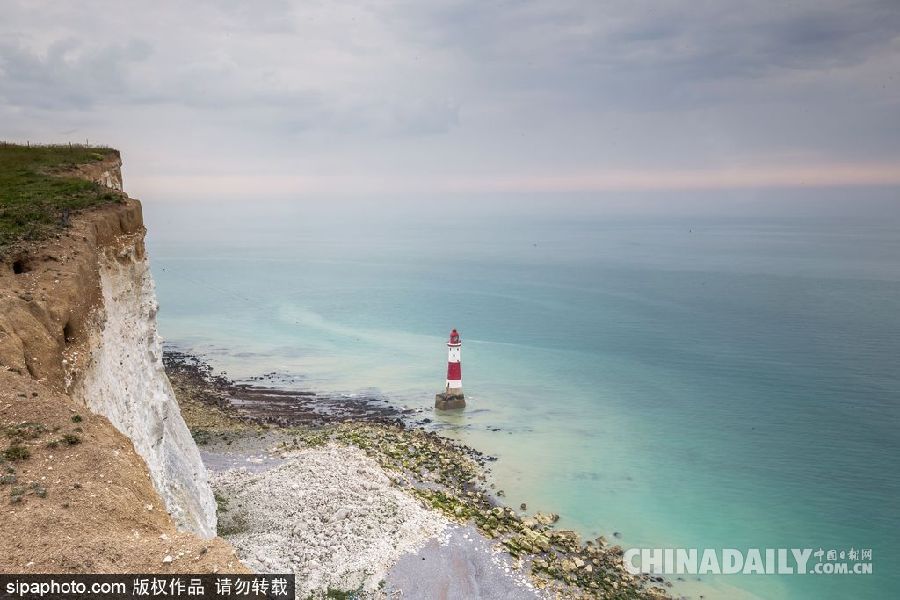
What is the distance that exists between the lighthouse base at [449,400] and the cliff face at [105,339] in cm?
2133

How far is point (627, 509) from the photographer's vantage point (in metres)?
27.4

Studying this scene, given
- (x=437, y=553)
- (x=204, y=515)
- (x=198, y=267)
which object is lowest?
(x=437, y=553)

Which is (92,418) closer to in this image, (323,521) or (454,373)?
(323,521)

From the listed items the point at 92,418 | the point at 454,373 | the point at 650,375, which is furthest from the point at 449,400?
the point at 92,418

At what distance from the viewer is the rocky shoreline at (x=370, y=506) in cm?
1831

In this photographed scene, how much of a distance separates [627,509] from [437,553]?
39.1 feet

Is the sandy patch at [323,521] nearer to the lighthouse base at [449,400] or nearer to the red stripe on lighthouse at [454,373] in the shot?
the lighthouse base at [449,400]

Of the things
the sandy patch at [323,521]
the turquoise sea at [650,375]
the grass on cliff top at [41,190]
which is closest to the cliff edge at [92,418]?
the grass on cliff top at [41,190]

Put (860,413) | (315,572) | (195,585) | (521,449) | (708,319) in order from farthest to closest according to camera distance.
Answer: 1. (708,319)
2. (860,413)
3. (521,449)
4. (315,572)
5. (195,585)

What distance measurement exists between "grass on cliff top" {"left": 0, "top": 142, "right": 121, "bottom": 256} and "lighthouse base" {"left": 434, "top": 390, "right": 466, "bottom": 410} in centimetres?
2426

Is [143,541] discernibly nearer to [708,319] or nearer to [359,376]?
[359,376]

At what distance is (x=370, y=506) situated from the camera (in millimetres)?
21469

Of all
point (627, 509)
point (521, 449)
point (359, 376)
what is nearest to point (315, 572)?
point (627, 509)

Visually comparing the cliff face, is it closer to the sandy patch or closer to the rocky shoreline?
the sandy patch
